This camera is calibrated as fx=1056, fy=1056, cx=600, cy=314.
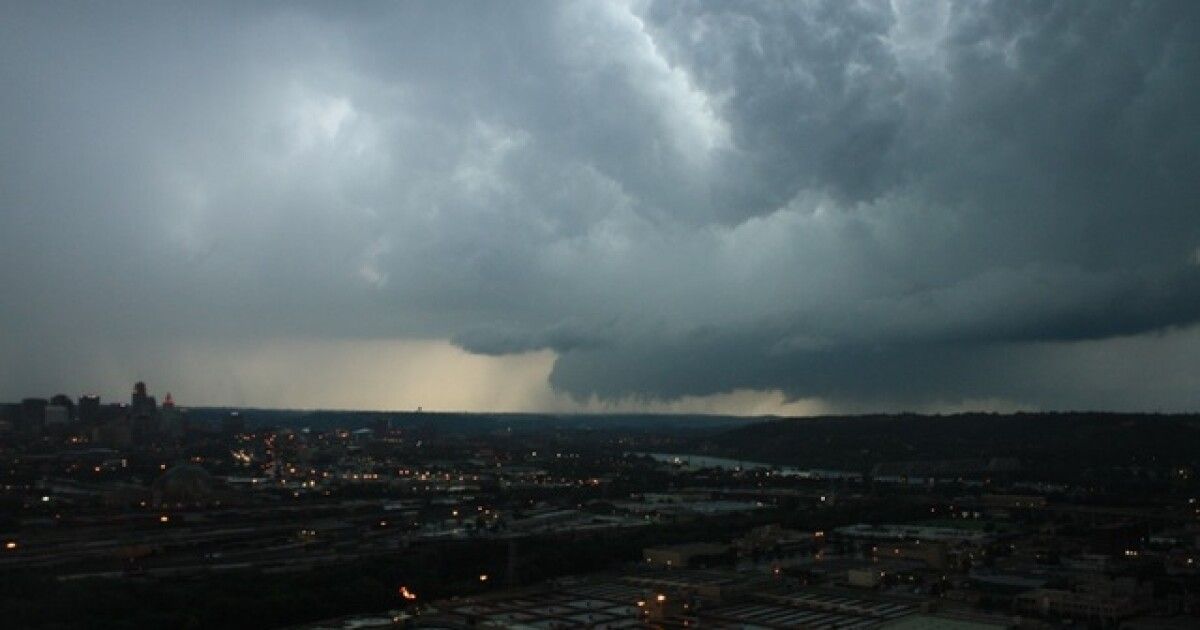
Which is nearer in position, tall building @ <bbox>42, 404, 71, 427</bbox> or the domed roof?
the domed roof

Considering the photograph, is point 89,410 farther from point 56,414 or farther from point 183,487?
point 183,487

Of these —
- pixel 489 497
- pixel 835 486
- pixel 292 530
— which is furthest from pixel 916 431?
pixel 292 530

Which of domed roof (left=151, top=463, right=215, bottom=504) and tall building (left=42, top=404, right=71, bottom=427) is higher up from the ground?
tall building (left=42, top=404, right=71, bottom=427)

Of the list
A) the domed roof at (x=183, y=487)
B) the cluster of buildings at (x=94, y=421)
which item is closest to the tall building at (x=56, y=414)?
the cluster of buildings at (x=94, y=421)

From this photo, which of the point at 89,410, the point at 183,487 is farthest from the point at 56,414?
the point at 183,487

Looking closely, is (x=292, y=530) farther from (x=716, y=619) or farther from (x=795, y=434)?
(x=795, y=434)

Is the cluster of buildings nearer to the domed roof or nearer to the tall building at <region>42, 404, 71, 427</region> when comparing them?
the tall building at <region>42, 404, 71, 427</region>

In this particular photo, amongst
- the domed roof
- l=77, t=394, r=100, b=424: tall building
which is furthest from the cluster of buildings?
the domed roof

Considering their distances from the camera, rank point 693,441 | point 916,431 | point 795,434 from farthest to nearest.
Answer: point 693,441 < point 795,434 < point 916,431
